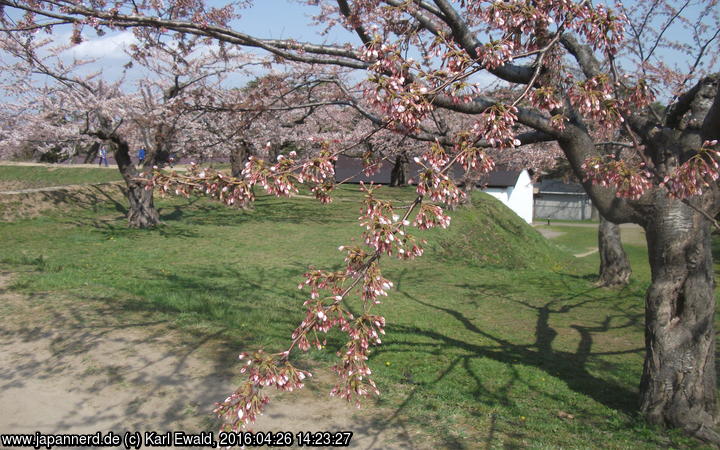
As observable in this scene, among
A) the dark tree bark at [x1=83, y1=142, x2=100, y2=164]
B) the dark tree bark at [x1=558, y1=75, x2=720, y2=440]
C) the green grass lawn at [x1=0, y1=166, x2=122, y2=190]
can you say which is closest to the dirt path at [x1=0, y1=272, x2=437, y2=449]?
the dark tree bark at [x1=558, y1=75, x2=720, y2=440]

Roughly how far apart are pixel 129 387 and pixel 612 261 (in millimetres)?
11943

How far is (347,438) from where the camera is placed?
4672mm

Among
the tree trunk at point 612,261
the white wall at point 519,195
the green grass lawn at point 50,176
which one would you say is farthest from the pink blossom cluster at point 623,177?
the white wall at point 519,195

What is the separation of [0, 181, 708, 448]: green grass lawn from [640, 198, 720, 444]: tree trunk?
37 centimetres

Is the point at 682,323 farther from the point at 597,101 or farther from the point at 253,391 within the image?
the point at 253,391

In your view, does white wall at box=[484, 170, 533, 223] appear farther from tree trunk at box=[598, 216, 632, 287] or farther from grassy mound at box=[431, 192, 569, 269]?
Result: tree trunk at box=[598, 216, 632, 287]

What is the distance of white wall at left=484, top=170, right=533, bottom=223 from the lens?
3681 centimetres

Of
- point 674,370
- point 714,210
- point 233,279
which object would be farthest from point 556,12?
point 233,279

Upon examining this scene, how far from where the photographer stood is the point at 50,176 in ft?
94.7

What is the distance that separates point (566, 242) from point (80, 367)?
29.5 meters

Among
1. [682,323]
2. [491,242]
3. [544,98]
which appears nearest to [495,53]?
[544,98]

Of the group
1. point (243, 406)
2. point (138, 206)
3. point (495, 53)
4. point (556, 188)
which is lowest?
point (138, 206)

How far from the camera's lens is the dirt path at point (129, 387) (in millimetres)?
4750

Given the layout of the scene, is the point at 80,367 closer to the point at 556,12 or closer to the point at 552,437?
the point at 552,437
